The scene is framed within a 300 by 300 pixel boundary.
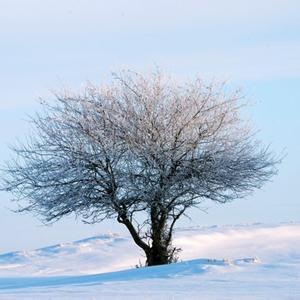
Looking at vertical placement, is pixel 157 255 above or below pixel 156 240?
below

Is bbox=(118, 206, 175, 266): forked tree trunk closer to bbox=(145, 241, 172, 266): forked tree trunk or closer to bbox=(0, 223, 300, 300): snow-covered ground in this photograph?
bbox=(145, 241, 172, 266): forked tree trunk

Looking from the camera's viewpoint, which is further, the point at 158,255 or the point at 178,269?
the point at 158,255

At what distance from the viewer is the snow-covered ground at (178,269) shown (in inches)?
541

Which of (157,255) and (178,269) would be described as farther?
(157,255)

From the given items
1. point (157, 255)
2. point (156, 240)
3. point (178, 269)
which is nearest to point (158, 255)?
point (157, 255)

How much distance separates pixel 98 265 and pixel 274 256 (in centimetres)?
537

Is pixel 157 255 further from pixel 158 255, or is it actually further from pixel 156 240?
pixel 156 240

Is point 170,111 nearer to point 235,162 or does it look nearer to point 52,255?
point 235,162

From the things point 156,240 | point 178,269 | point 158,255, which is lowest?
point 178,269

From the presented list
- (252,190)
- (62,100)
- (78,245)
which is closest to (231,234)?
(78,245)

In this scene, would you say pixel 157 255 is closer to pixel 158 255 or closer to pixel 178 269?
pixel 158 255

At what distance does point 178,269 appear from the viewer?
55.1ft

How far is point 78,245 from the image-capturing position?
31.3 metres

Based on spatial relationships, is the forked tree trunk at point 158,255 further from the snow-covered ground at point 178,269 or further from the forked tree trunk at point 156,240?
the snow-covered ground at point 178,269
